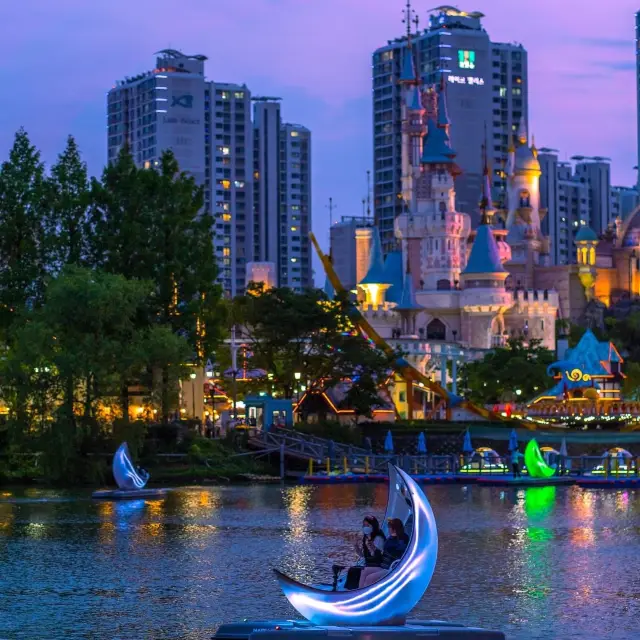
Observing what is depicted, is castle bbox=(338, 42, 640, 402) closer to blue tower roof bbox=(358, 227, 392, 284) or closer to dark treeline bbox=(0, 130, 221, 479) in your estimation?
blue tower roof bbox=(358, 227, 392, 284)

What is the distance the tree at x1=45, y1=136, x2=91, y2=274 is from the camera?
75312 millimetres

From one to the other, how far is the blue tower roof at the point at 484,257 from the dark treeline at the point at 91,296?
63.9m

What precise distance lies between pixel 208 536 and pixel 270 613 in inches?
595

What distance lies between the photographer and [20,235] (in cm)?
7619

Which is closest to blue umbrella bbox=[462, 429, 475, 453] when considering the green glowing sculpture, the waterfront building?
the green glowing sculpture

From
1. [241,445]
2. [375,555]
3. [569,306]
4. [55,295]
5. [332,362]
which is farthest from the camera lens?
[569,306]

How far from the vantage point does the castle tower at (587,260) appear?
584ft

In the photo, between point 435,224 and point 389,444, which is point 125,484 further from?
point 435,224

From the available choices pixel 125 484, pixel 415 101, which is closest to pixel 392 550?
pixel 125 484

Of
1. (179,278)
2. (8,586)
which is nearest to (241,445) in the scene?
(179,278)

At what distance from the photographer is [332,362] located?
85688 mm

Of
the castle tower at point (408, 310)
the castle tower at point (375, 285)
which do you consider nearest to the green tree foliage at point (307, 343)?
the castle tower at point (408, 310)

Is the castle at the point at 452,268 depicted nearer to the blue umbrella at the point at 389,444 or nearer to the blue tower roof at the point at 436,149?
the blue tower roof at the point at 436,149

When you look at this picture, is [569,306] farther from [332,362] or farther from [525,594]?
[525,594]
